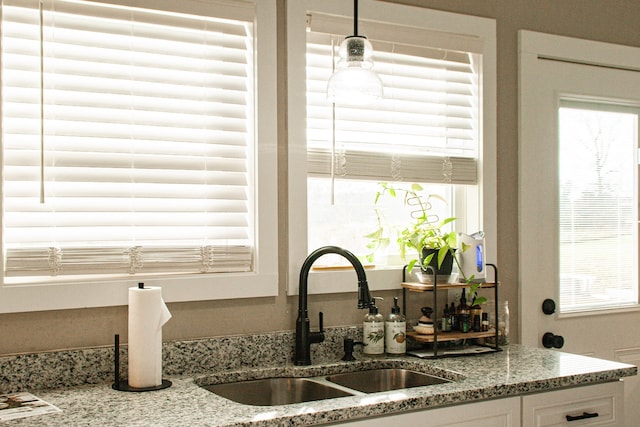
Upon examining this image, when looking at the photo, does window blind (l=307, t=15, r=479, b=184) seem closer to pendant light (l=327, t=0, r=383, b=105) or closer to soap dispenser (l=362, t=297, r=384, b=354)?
pendant light (l=327, t=0, r=383, b=105)

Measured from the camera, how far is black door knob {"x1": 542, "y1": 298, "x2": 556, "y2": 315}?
10.7ft

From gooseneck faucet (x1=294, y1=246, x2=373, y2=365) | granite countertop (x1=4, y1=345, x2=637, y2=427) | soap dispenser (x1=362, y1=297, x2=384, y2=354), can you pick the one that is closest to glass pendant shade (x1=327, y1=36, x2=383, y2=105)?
gooseneck faucet (x1=294, y1=246, x2=373, y2=365)

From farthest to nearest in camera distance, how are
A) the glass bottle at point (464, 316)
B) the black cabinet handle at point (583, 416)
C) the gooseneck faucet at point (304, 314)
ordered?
the glass bottle at point (464, 316) → the gooseneck faucet at point (304, 314) → the black cabinet handle at point (583, 416)

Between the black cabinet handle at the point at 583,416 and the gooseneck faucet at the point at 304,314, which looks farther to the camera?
the gooseneck faucet at the point at 304,314

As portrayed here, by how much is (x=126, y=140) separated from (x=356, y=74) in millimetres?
742

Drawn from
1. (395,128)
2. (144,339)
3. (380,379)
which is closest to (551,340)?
(380,379)

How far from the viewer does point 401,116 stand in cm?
294

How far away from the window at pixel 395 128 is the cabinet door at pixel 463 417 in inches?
27.9

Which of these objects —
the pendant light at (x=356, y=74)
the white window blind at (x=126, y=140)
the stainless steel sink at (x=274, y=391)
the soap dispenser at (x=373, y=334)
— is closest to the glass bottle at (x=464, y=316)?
the soap dispenser at (x=373, y=334)

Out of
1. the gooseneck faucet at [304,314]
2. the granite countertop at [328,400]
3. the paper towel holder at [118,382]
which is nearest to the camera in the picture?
the granite countertop at [328,400]

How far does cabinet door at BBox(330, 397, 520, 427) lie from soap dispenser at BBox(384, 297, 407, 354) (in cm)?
52

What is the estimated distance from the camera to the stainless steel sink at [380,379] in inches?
103

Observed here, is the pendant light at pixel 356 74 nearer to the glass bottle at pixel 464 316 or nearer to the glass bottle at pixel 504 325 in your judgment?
the glass bottle at pixel 464 316

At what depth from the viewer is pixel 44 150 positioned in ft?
7.59
